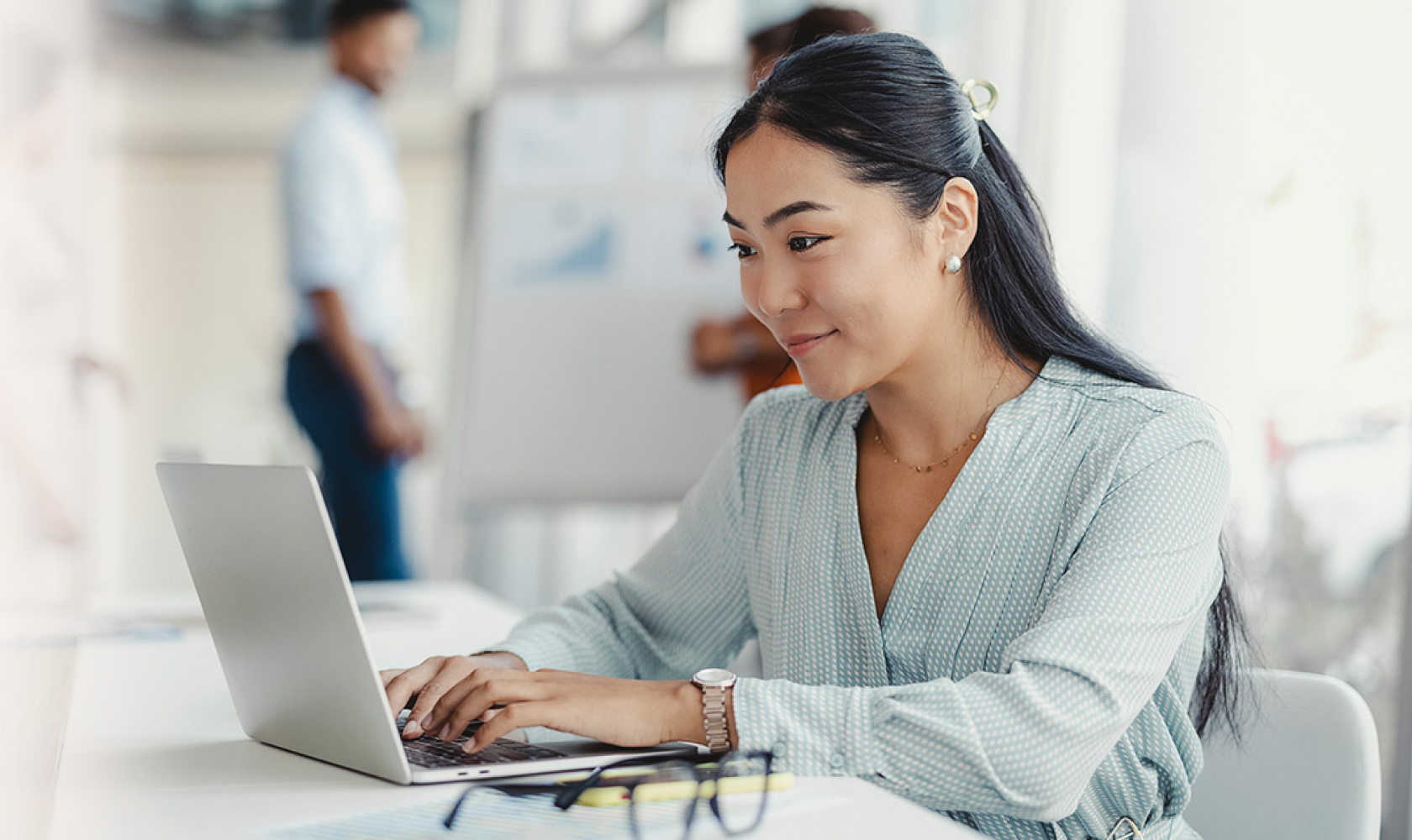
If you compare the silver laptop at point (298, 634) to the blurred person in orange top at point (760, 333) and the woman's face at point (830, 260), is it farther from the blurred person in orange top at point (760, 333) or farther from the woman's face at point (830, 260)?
the blurred person in orange top at point (760, 333)

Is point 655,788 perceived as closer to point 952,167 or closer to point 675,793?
point 675,793

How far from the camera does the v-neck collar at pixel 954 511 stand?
108cm

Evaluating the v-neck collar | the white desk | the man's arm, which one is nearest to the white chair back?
the v-neck collar

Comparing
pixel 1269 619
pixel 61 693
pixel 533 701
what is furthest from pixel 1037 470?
pixel 61 693

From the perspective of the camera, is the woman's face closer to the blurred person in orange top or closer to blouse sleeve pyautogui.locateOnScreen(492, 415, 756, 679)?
blouse sleeve pyautogui.locateOnScreen(492, 415, 756, 679)

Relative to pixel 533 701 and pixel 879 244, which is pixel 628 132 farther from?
pixel 533 701

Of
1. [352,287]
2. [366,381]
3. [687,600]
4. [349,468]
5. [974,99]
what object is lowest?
[349,468]

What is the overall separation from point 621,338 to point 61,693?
1604mm

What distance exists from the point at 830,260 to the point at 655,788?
493 millimetres

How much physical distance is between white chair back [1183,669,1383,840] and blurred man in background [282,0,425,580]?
7.75 ft

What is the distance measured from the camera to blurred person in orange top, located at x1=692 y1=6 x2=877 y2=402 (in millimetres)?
2074

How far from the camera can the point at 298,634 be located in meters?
0.86

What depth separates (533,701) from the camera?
87cm

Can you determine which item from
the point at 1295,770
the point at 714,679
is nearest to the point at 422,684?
the point at 714,679
